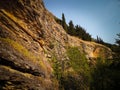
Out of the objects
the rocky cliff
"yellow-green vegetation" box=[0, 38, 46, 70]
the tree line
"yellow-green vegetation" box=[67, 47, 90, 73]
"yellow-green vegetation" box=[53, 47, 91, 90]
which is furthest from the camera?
the tree line

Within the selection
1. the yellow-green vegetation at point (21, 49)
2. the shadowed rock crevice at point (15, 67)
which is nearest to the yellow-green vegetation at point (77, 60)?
the yellow-green vegetation at point (21, 49)

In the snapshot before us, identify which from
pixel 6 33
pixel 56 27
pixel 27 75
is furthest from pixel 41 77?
pixel 56 27

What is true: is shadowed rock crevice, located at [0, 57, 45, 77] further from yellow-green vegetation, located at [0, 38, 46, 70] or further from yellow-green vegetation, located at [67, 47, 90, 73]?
yellow-green vegetation, located at [67, 47, 90, 73]

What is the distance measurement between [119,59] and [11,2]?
3039cm

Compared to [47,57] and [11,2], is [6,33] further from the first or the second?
[47,57]

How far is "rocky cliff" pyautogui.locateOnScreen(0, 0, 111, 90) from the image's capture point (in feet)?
102

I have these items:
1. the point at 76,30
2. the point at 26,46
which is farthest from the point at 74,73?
the point at 76,30

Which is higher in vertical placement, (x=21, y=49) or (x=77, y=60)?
(x=77, y=60)

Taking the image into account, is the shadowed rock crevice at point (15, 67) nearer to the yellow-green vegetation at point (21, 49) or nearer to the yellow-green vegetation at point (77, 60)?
the yellow-green vegetation at point (21, 49)

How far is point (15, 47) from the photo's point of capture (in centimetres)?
3428

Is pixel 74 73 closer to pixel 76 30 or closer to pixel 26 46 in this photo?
pixel 26 46

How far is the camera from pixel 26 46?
38625 mm

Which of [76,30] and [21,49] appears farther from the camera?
[76,30]

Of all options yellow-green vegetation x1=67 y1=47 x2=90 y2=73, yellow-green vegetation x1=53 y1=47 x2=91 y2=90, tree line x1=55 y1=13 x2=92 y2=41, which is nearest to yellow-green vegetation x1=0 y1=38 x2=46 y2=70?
yellow-green vegetation x1=53 y1=47 x2=91 y2=90
